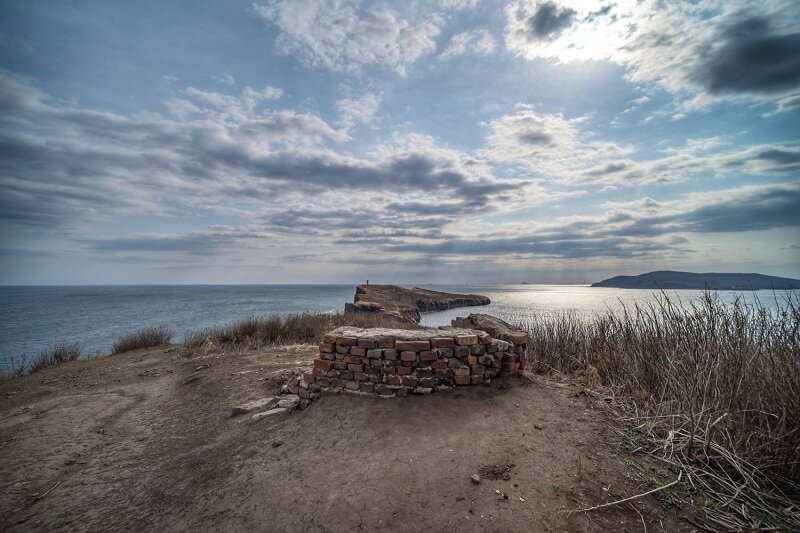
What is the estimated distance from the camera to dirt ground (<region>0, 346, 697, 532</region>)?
287 centimetres

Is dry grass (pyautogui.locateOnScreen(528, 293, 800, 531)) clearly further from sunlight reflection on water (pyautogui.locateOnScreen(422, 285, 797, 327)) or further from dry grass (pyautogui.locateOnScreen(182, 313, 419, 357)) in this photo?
dry grass (pyautogui.locateOnScreen(182, 313, 419, 357))

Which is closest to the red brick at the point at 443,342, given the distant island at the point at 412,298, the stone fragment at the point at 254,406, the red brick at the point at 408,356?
the red brick at the point at 408,356

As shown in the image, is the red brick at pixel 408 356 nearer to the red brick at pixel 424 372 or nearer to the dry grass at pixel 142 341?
the red brick at pixel 424 372

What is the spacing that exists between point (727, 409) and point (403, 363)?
3.81 metres

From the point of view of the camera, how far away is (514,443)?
375 centimetres

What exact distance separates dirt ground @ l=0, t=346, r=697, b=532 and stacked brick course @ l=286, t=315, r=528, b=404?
0.70 ft

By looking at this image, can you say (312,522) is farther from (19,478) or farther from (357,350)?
(19,478)

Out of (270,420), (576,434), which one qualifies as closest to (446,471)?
(576,434)

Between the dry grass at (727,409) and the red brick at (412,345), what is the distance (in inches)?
108

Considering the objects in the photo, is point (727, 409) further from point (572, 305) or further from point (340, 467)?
point (572, 305)

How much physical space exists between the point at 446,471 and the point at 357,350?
220 centimetres

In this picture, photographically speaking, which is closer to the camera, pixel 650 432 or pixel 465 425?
pixel 650 432

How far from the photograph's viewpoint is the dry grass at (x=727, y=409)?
279cm

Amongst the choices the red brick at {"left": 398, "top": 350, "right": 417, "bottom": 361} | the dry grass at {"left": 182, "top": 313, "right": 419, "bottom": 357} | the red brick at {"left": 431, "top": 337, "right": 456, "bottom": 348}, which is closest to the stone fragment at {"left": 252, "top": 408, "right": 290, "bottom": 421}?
the red brick at {"left": 398, "top": 350, "right": 417, "bottom": 361}
